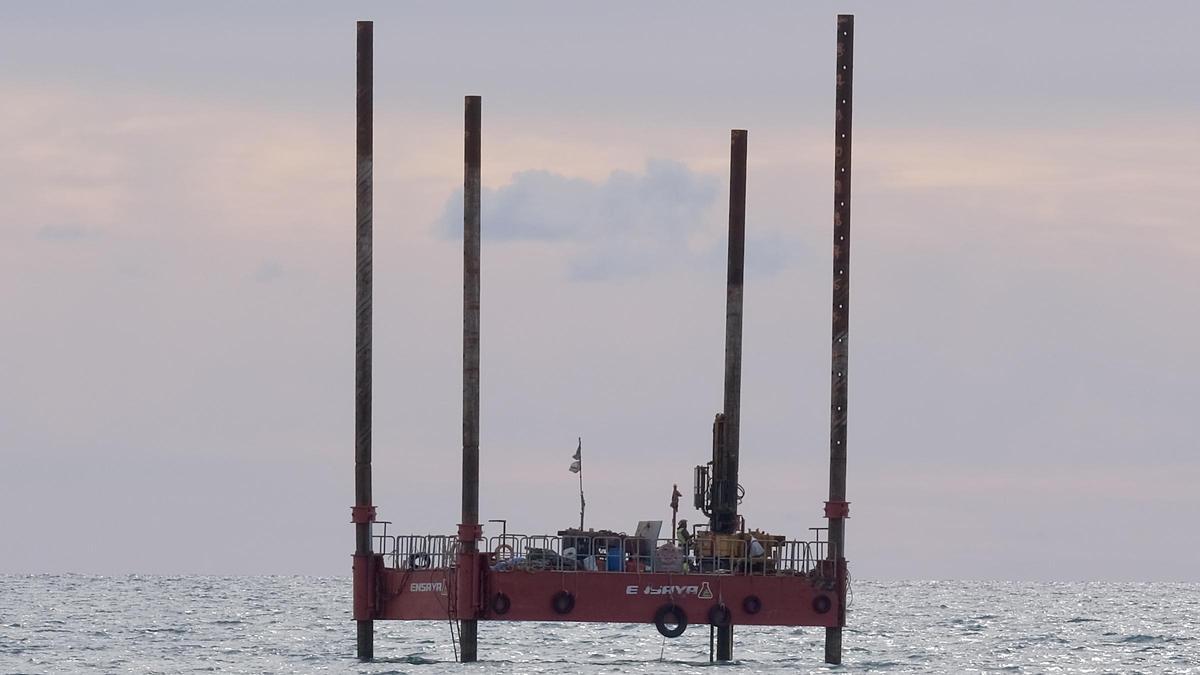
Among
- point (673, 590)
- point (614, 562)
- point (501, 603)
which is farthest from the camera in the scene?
point (614, 562)

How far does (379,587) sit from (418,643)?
18.5 meters

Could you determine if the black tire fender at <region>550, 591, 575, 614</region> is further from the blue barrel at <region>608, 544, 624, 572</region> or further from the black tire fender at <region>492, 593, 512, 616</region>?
the blue barrel at <region>608, 544, 624, 572</region>

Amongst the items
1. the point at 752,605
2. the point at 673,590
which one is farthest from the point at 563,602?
the point at 752,605

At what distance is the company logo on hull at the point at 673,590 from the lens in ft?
188

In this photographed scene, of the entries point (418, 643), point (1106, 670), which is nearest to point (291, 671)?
point (418, 643)

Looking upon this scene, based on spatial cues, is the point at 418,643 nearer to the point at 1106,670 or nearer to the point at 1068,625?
the point at 1106,670

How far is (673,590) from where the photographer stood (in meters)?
57.6

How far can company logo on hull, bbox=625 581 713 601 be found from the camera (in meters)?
57.4

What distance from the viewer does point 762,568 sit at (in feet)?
194

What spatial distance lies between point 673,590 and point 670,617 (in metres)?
0.68

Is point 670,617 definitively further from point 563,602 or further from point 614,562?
point 563,602

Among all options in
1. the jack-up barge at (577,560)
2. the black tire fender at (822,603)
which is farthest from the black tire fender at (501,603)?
the black tire fender at (822,603)

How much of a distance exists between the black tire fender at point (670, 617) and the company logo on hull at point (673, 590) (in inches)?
13.1

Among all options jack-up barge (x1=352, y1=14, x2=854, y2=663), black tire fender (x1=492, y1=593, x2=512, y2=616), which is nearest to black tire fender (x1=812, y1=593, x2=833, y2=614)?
jack-up barge (x1=352, y1=14, x2=854, y2=663)
